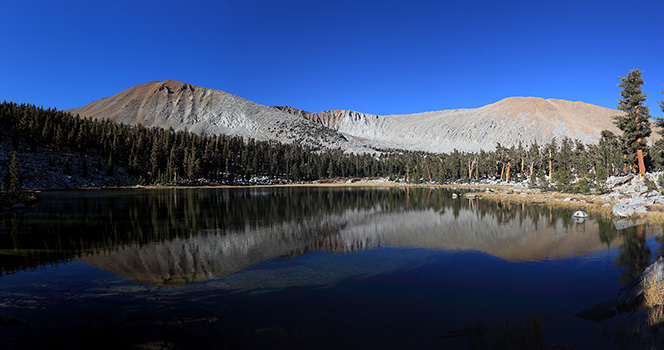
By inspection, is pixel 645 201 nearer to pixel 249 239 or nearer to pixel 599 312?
pixel 599 312

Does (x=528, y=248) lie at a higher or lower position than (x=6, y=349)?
lower

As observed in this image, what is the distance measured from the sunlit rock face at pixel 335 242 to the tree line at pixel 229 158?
44.9 m

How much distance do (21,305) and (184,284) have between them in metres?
5.14

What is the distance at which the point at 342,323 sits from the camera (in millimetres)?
9711

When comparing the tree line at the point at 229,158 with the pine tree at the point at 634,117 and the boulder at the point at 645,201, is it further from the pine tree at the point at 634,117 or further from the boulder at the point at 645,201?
the boulder at the point at 645,201

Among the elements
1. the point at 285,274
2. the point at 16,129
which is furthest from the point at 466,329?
the point at 16,129

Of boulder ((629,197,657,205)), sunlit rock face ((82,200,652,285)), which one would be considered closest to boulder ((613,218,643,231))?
Answer: sunlit rock face ((82,200,652,285))

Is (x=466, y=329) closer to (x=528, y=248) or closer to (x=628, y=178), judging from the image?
(x=528, y=248)

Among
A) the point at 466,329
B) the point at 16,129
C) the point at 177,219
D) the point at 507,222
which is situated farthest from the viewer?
the point at 16,129

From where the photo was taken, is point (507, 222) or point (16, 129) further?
point (16, 129)

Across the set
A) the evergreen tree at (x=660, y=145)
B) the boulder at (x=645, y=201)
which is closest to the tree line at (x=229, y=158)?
the evergreen tree at (x=660, y=145)

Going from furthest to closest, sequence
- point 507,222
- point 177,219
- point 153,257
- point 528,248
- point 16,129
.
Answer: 1. point 16,129
2. point 177,219
3. point 507,222
4. point 528,248
5. point 153,257

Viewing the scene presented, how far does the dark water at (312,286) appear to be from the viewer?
889 centimetres

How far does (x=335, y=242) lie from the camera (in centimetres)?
2288
